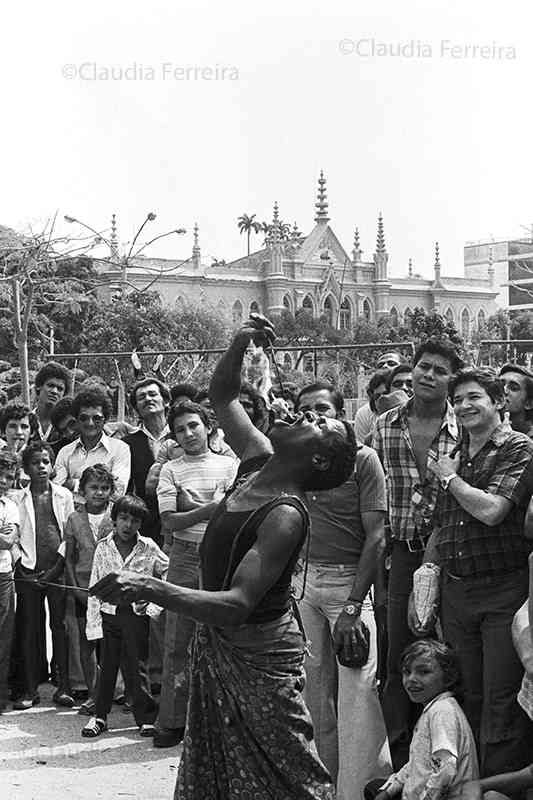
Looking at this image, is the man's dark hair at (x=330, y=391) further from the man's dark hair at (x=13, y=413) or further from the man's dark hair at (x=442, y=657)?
the man's dark hair at (x=13, y=413)

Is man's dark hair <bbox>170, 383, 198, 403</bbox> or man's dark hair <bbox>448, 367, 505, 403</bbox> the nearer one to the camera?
man's dark hair <bbox>448, 367, 505, 403</bbox>

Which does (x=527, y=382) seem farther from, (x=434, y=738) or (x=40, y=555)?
(x=40, y=555)

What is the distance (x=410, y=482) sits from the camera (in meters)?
5.41

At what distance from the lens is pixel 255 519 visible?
3.41 meters

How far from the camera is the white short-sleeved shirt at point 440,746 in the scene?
15.0ft

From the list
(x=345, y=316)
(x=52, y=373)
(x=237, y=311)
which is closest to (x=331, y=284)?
(x=345, y=316)

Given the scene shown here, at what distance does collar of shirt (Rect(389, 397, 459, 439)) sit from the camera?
5438 mm

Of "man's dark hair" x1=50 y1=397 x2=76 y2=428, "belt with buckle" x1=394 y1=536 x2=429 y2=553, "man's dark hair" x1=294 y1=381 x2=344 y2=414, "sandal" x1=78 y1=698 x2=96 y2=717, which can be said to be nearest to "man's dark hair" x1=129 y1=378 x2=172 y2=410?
"man's dark hair" x1=50 y1=397 x2=76 y2=428

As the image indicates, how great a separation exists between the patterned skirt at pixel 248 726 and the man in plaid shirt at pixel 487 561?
1.48m

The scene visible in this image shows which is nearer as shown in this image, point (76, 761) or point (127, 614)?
point (76, 761)

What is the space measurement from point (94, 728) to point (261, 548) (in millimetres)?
3373

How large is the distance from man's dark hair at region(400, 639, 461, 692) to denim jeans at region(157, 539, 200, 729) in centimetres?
161

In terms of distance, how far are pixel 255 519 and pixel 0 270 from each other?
64.7 feet

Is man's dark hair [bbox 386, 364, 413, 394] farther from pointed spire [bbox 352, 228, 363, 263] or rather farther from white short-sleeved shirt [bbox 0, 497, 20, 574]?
pointed spire [bbox 352, 228, 363, 263]
